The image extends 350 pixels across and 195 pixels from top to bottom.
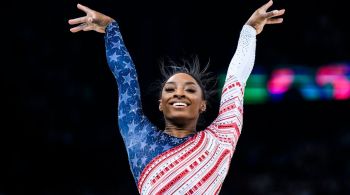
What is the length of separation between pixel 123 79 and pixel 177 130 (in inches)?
13.8

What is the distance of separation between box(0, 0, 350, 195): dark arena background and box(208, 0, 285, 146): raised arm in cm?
314

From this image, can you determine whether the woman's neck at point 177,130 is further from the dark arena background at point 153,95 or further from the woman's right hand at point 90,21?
the dark arena background at point 153,95

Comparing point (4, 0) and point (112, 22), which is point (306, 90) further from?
point (112, 22)

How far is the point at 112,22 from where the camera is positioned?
3.31m

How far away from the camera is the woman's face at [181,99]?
3170 mm

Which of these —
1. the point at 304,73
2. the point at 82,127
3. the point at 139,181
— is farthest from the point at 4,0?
the point at 139,181

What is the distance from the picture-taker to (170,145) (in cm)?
310

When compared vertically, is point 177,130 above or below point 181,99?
below

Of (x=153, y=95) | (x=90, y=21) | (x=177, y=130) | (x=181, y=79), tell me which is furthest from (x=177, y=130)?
(x=153, y=95)

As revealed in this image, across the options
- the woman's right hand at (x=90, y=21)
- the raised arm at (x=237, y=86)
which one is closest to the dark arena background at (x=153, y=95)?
the raised arm at (x=237, y=86)

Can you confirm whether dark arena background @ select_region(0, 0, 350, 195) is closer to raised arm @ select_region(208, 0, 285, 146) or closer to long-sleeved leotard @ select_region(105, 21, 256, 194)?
raised arm @ select_region(208, 0, 285, 146)

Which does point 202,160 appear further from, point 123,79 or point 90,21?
point 90,21

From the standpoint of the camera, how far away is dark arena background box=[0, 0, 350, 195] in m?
6.76

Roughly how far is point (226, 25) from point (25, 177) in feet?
8.37
